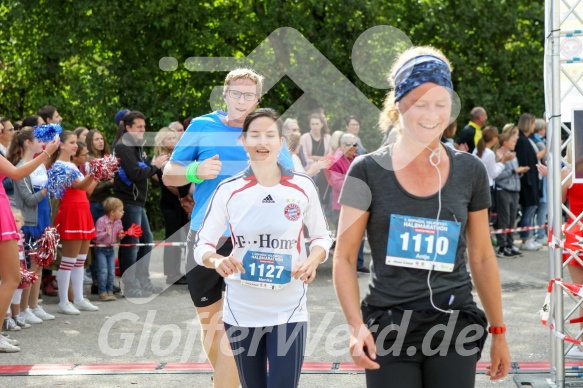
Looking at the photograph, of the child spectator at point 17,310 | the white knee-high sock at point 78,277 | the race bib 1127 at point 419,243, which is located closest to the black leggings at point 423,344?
the race bib 1127 at point 419,243

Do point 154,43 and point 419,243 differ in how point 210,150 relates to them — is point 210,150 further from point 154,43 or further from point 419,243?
point 154,43

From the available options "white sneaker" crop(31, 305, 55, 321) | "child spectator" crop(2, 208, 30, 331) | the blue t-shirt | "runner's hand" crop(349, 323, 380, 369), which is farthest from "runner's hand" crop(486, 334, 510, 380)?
"white sneaker" crop(31, 305, 55, 321)

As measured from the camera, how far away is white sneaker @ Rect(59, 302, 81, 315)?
969cm

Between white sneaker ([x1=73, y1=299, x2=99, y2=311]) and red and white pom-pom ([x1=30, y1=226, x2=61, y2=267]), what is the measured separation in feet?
2.81

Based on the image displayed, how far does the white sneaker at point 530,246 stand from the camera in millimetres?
14906

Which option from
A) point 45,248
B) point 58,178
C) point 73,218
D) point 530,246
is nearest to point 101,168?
point 58,178

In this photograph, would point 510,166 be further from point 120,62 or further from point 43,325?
point 120,62

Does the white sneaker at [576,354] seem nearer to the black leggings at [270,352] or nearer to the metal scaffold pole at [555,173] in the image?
the metal scaffold pole at [555,173]

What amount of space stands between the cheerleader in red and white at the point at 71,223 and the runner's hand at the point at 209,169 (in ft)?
14.9

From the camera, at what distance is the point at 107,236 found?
10531mm

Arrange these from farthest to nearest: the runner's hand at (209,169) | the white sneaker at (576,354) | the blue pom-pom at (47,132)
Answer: the blue pom-pom at (47,132) → the white sneaker at (576,354) → the runner's hand at (209,169)

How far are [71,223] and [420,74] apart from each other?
22.7 feet

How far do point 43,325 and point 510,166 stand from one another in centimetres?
783

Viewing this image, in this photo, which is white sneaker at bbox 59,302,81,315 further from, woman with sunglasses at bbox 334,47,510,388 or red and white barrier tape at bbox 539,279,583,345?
woman with sunglasses at bbox 334,47,510,388
